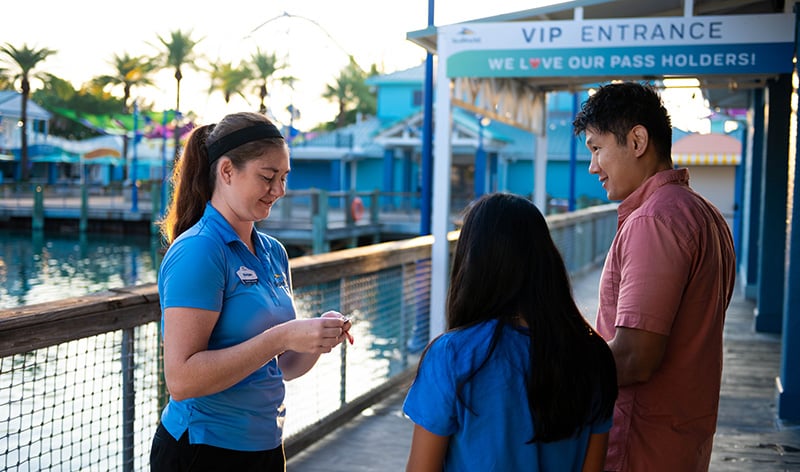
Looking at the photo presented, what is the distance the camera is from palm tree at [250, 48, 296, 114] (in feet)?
171

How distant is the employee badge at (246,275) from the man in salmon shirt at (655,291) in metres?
0.92

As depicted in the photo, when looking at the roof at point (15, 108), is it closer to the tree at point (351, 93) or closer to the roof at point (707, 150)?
the roof at point (707, 150)

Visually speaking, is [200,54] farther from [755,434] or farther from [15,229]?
[755,434]

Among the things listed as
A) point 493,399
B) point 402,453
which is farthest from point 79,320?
point 402,453

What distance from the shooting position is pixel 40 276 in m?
25.0

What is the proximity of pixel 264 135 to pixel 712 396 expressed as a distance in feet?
4.51

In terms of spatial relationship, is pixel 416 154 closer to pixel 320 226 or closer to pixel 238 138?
pixel 320 226

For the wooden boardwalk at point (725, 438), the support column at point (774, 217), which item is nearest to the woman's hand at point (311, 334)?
the wooden boardwalk at point (725, 438)

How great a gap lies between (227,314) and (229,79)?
52248mm

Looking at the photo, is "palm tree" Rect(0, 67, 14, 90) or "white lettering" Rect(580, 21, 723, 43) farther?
"palm tree" Rect(0, 67, 14, 90)

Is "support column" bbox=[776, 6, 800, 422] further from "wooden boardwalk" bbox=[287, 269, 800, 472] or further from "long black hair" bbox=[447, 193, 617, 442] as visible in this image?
"long black hair" bbox=[447, 193, 617, 442]

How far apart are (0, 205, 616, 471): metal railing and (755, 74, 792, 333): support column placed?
3681mm

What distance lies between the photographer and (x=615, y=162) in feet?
7.68

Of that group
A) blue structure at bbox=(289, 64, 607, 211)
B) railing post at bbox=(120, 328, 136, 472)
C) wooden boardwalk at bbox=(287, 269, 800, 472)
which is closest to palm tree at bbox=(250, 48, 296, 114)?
blue structure at bbox=(289, 64, 607, 211)
